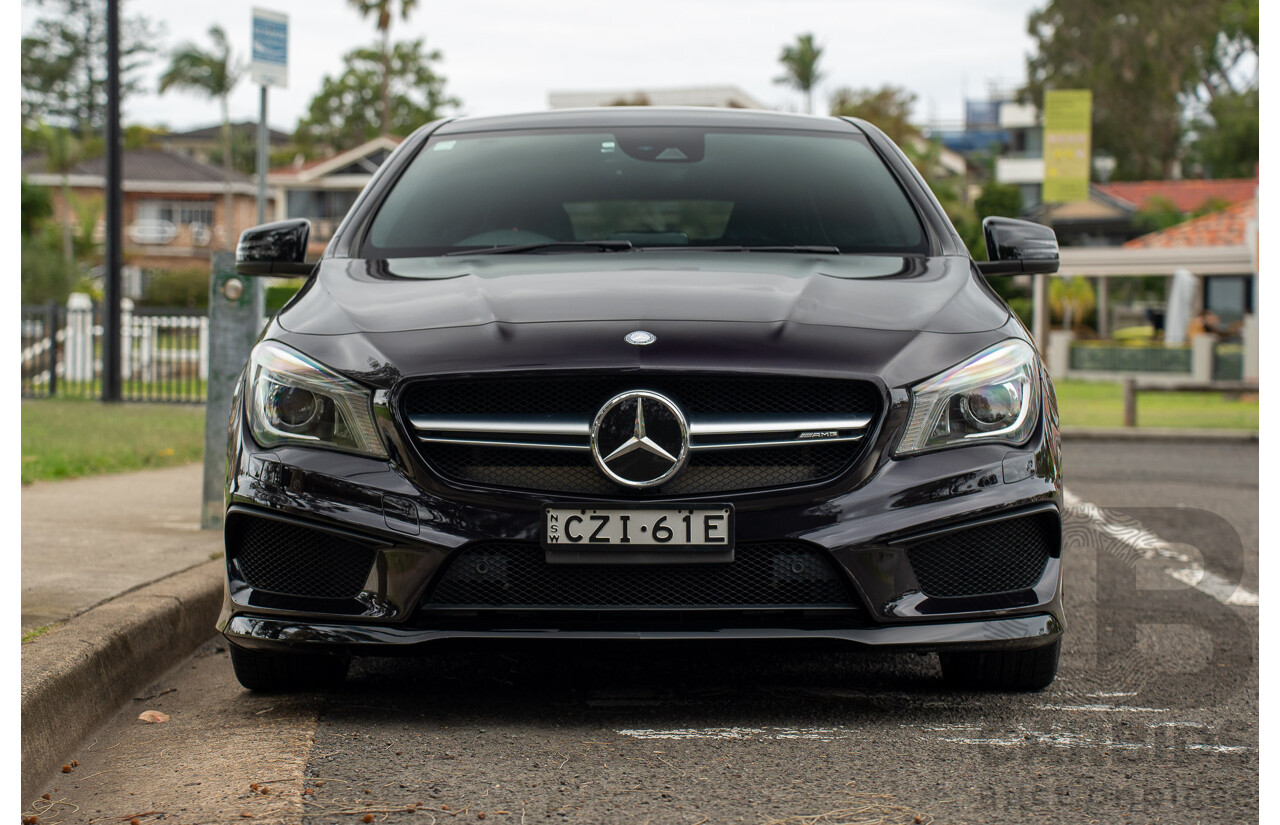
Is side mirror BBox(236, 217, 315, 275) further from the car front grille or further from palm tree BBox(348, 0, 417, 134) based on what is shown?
palm tree BBox(348, 0, 417, 134)

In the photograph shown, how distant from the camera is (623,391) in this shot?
11.2ft

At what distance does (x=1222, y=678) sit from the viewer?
4250 millimetres

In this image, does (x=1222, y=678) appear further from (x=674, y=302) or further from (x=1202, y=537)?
(x=1202, y=537)

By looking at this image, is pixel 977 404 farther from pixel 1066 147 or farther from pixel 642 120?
pixel 1066 147

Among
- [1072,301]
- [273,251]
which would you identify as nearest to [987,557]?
[273,251]

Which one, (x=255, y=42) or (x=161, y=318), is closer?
(x=255, y=42)

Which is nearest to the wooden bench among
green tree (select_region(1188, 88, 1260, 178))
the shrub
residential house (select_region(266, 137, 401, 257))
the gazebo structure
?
the gazebo structure

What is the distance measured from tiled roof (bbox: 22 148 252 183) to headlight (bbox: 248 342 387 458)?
Result: 2655 inches

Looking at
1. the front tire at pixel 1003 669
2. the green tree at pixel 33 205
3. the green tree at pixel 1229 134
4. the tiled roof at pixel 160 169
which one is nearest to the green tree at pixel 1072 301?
the green tree at pixel 1229 134

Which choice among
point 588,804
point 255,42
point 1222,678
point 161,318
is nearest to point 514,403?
point 588,804

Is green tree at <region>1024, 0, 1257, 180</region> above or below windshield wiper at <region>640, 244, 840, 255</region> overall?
above

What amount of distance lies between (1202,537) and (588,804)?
5746mm

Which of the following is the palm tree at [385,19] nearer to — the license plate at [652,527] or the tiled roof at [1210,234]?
the tiled roof at [1210,234]

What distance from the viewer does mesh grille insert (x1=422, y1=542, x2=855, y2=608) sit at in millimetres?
3414
